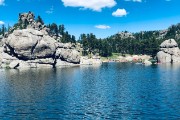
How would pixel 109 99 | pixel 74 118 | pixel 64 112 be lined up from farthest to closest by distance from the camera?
pixel 109 99 → pixel 64 112 → pixel 74 118

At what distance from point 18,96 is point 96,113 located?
31466mm

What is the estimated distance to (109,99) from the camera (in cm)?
8562

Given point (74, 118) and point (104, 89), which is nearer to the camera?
point (74, 118)

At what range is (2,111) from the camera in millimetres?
70750

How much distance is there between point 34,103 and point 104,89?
1251 inches

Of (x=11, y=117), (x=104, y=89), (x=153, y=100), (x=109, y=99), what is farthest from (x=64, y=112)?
(x=104, y=89)

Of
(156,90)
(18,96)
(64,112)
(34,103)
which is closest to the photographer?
(64,112)

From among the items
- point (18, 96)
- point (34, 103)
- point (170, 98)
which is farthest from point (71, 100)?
point (170, 98)

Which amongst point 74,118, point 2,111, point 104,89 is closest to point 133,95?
point 104,89

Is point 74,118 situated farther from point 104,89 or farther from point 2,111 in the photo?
point 104,89

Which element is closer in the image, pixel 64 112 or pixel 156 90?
pixel 64 112

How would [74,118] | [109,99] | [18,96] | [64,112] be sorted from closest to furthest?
1. [74,118]
2. [64,112]
3. [109,99]
4. [18,96]

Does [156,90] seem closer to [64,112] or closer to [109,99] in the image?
[109,99]

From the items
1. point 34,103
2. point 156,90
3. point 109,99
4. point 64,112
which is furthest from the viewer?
point 156,90
